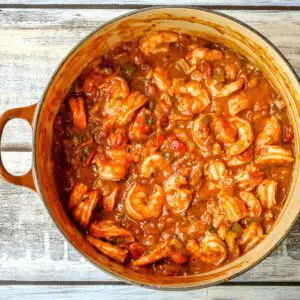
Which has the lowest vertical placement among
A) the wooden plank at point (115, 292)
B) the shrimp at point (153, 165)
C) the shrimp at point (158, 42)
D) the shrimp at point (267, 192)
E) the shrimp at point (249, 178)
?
the wooden plank at point (115, 292)

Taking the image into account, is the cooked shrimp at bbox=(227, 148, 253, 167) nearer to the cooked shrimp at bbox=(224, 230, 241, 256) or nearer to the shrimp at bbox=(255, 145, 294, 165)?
the shrimp at bbox=(255, 145, 294, 165)

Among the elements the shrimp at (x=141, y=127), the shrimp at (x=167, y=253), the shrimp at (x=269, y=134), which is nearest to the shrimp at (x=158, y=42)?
the shrimp at (x=141, y=127)

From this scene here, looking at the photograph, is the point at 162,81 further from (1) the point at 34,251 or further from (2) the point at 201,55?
(1) the point at 34,251

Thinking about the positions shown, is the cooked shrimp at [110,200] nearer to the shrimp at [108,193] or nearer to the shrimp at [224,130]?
the shrimp at [108,193]

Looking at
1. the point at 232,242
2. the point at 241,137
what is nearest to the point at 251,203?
the point at 232,242

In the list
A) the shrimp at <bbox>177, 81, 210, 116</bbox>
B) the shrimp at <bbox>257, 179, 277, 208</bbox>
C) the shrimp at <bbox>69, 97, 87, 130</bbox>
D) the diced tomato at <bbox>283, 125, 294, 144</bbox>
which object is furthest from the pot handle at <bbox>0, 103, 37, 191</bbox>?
the diced tomato at <bbox>283, 125, 294, 144</bbox>
